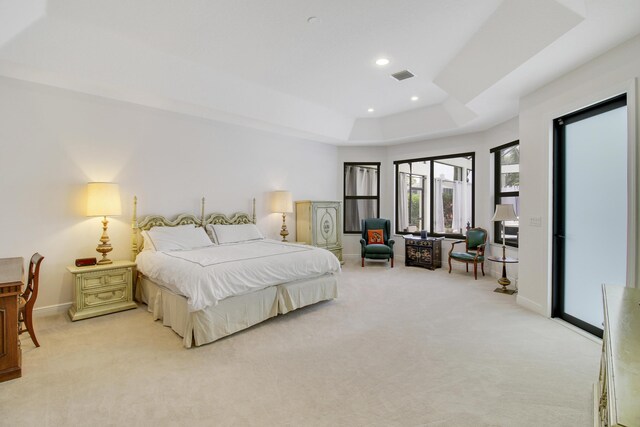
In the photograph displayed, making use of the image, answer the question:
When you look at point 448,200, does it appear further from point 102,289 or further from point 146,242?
point 102,289

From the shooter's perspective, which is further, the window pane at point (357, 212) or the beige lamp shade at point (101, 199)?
the window pane at point (357, 212)

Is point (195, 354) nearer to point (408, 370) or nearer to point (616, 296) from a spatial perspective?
point (408, 370)

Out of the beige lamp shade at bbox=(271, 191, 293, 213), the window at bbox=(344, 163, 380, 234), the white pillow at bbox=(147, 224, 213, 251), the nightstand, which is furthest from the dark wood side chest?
the nightstand

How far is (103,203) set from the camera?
151 inches

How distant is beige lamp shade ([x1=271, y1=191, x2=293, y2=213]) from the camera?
19.6ft

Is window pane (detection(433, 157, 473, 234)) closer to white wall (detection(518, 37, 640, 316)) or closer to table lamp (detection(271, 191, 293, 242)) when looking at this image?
white wall (detection(518, 37, 640, 316))

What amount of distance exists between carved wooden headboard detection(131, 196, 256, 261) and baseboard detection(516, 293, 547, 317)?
14.2 ft

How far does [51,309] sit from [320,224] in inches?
171

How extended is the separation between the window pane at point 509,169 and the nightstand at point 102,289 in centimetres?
603

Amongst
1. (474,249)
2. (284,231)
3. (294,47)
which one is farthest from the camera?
(284,231)

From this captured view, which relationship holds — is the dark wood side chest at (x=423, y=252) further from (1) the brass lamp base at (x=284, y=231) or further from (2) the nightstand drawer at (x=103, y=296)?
(2) the nightstand drawer at (x=103, y=296)

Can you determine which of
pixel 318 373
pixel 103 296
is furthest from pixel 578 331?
pixel 103 296

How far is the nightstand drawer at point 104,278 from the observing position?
3.67 m

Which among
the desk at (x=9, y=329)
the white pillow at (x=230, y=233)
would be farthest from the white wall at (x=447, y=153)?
the desk at (x=9, y=329)
